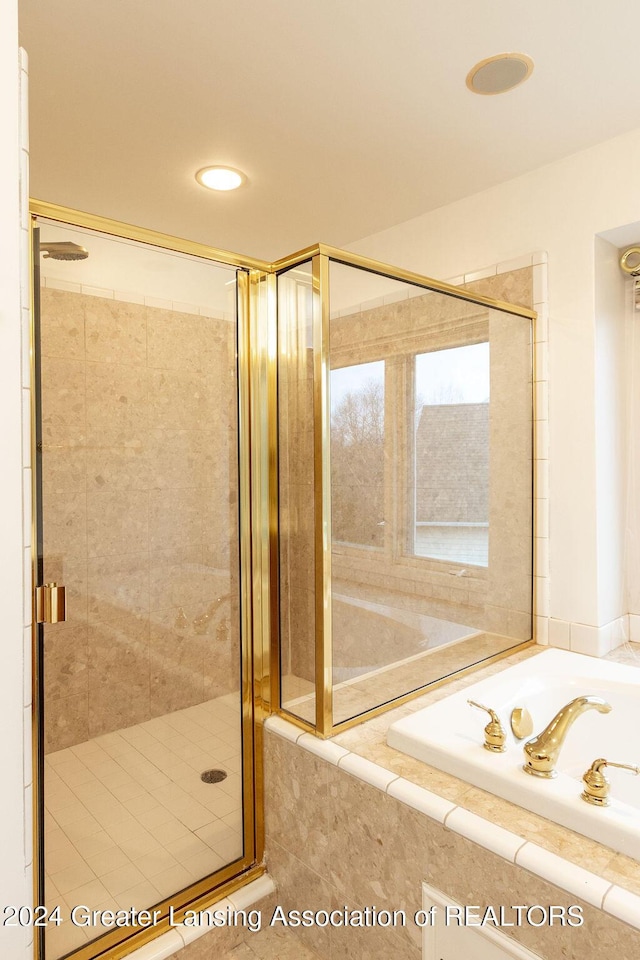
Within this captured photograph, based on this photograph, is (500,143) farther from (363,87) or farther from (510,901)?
(510,901)

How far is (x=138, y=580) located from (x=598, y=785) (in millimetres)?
1096

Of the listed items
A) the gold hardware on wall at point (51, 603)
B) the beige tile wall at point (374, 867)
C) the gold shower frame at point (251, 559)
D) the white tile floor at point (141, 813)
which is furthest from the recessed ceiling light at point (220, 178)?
the beige tile wall at point (374, 867)

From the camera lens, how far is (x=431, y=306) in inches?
73.8

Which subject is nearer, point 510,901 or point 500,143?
point 510,901

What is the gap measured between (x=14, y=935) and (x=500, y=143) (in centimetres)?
233

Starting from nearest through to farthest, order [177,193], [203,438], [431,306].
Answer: [203,438] → [431,306] → [177,193]

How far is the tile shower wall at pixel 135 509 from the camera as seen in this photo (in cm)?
129

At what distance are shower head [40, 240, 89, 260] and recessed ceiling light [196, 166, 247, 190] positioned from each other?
3.54ft

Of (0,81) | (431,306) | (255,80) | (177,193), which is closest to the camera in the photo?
(0,81)

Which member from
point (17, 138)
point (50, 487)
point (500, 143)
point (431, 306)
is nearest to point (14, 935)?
point (17, 138)

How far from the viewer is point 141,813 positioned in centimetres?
145

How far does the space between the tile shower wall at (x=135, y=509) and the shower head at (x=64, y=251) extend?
2.9 inches

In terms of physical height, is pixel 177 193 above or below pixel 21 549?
above

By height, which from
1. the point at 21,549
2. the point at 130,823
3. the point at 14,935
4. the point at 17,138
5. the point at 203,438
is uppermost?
the point at 17,138
